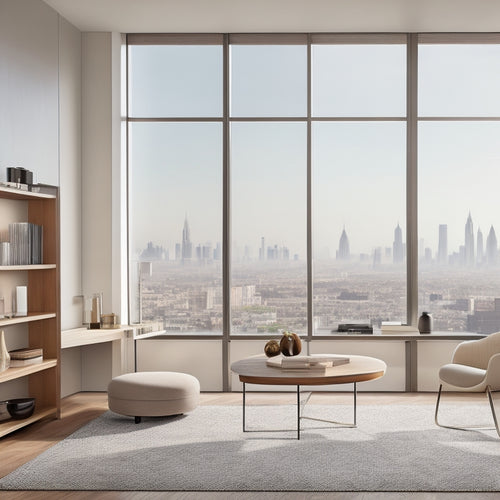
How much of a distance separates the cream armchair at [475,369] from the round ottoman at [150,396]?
1932 millimetres

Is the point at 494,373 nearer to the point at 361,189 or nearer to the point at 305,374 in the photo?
the point at 305,374

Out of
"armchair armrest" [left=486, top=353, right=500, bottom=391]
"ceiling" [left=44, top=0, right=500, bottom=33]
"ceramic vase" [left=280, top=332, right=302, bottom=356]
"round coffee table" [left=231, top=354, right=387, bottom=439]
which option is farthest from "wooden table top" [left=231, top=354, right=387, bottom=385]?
"ceiling" [left=44, top=0, right=500, bottom=33]

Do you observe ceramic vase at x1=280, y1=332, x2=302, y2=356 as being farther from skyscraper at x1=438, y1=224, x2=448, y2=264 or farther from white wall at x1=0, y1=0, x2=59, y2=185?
white wall at x1=0, y1=0, x2=59, y2=185

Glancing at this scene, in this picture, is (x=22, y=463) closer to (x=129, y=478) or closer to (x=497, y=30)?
(x=129, y=478)

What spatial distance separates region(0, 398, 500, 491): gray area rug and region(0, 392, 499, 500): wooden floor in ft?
0.25

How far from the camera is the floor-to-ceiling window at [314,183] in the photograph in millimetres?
6273

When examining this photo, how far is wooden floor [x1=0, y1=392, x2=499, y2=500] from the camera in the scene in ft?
11.2

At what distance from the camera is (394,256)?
6.29 meters

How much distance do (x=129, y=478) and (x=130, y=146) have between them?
3609 millimetres

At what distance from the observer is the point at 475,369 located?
4.82 m

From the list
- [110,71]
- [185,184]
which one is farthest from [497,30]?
[110,71]

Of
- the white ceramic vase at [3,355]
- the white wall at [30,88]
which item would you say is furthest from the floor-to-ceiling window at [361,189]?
the white ceramic vase at [3,355]

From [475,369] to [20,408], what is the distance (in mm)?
3375

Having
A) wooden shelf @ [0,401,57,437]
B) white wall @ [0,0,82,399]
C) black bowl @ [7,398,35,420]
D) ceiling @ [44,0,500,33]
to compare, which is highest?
ceiling @ [44,0,500,33]
